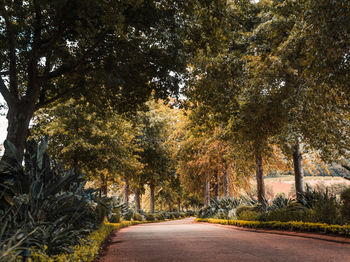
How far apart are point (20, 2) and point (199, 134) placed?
1073cm

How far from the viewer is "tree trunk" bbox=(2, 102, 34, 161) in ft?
25.5

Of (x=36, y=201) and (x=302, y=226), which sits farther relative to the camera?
(x=302, y=226)

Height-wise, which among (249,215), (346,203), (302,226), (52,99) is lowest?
(249,215)

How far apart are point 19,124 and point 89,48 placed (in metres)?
2.96

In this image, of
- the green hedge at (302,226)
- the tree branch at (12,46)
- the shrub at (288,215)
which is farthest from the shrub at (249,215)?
the tree branch at (12,46)

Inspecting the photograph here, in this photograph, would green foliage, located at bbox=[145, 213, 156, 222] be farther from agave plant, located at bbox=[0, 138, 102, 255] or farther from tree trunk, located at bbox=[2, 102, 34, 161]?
agave plant, located at bbox=[0, 138, 102, 255]

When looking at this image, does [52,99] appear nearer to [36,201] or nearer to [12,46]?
[12,46]

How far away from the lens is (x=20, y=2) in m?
7.91

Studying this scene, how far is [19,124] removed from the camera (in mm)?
7953

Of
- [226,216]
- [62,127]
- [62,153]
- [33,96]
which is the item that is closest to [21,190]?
[33,96]

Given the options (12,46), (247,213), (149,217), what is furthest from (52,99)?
(149,217)

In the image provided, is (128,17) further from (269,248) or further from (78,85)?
(269,248)

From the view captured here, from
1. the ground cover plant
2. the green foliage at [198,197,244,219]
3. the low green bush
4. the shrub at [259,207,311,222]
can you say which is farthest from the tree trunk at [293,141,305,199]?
the green foliage at [198,197,244,219]

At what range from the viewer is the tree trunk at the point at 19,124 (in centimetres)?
778
